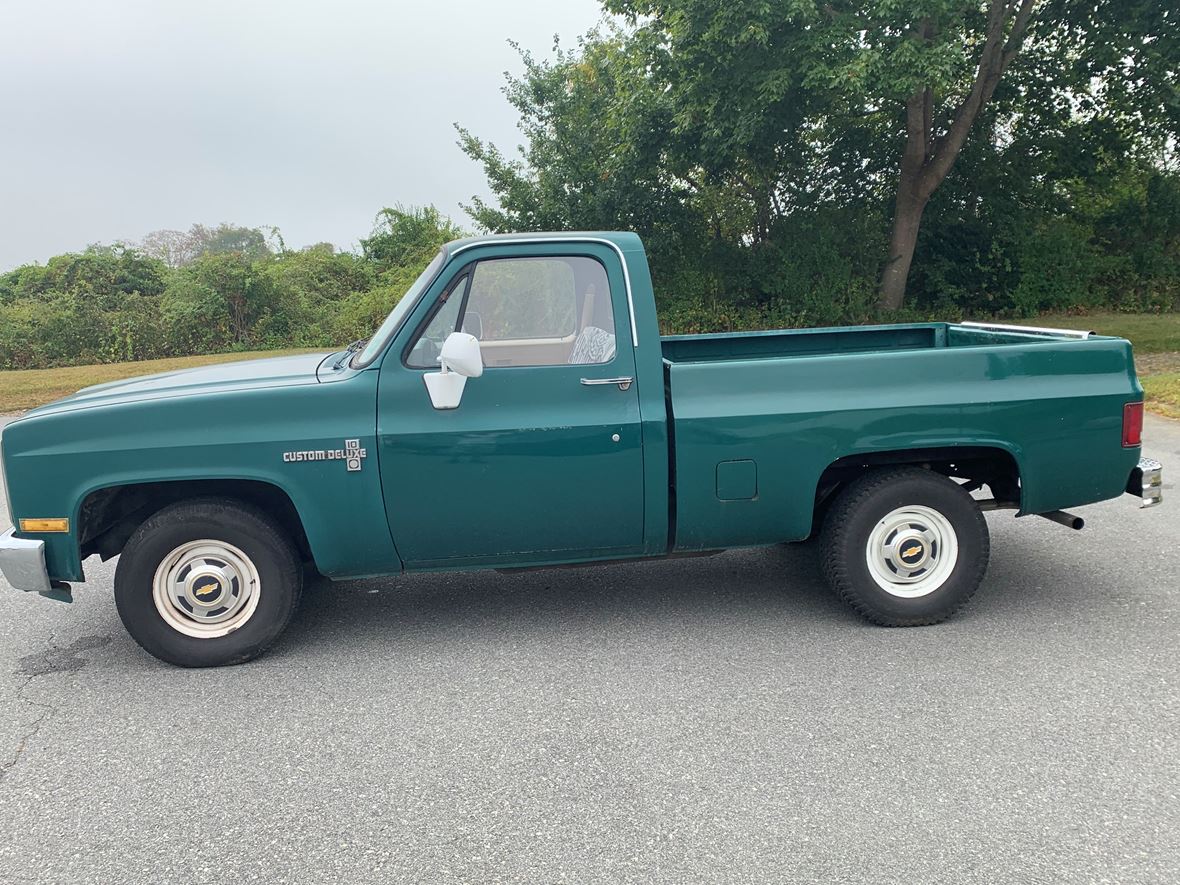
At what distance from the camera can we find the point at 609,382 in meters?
4.20

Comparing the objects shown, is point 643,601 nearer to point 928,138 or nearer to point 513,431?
point 513,431

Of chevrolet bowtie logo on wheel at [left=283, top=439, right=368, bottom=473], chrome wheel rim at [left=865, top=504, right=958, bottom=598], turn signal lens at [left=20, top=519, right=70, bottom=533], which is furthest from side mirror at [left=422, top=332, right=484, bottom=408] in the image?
chrome wheel rim at [left=865, top=504, right=958, bottom=598]

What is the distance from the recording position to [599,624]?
4609 millimetres

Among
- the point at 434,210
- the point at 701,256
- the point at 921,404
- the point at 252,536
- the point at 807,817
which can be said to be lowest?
the point at 807,817

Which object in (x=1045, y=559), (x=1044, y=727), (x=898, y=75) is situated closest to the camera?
(x=1044, y=727)

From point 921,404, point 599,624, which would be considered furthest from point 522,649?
point 921,404

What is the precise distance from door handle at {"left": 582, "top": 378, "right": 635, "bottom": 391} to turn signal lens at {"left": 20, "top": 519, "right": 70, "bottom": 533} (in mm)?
2366

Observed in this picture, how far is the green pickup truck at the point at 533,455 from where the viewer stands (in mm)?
4070

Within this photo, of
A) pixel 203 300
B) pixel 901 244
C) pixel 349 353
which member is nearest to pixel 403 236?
pixel 203 300

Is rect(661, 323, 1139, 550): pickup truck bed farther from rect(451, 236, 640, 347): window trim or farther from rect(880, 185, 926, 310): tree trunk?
rect(880, 185, 926, 310): tree trunk

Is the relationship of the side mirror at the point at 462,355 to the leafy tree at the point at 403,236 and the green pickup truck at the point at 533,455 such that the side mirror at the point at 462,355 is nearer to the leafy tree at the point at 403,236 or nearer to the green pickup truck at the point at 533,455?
the green pickup truck at the point at 533,455

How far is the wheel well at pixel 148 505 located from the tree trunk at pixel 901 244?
49.8 ft

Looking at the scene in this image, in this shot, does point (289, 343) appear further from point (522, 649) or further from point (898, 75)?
point (522, 649)

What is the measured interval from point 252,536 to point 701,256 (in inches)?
606
